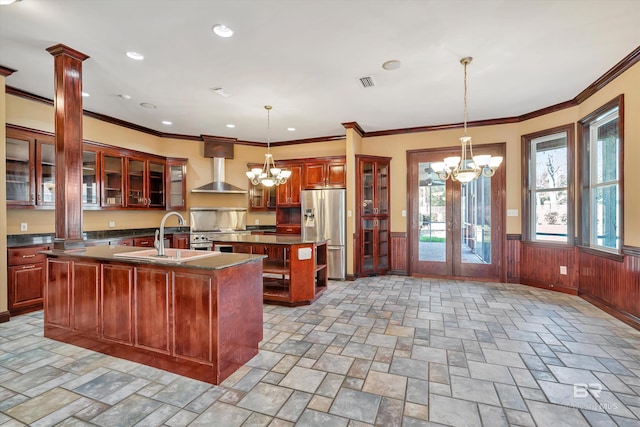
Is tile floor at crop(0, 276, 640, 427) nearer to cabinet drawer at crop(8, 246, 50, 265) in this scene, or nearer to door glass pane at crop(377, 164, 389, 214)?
cabinet drawer at crop(8, 246, 50, 265)

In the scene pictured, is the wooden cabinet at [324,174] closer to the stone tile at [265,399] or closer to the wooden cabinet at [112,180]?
the wooden cabinet at [112,180]

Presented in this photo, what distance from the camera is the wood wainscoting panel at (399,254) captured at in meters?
5.95

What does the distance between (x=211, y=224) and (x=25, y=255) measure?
3.12m

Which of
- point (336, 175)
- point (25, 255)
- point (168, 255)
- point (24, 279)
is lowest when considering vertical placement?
point (24, 279)

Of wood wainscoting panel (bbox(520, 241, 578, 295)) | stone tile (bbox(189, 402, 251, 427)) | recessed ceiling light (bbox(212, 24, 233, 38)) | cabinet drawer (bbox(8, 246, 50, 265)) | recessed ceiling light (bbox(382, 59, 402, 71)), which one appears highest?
recessed ceiling light (bbox(212, 24, 233, 38))

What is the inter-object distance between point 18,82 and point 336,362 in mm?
5111

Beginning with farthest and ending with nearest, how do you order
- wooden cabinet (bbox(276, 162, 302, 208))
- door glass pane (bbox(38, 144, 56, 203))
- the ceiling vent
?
1. wooden cabinet (bbox(276, 162, 302, 208))
2. door glass pane (bbox(38, 144, 56, 203))
3. the ceiling vent

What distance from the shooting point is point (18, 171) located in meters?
3.89

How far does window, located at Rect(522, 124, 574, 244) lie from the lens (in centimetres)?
463

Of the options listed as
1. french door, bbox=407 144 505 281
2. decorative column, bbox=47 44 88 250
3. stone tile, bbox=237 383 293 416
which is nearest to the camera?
stone tile, bbox=237 383 293 416

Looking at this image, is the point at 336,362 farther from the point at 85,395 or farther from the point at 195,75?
the point at 195,75

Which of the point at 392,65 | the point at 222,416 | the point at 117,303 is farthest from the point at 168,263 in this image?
the point at 392,65

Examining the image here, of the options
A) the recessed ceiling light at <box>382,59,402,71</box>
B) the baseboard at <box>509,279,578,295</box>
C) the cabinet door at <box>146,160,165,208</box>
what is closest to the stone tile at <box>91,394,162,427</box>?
the recessed ceiling light at <box>382,59,402,71</box>

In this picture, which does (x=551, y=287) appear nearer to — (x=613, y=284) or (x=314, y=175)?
(x=613, y=284)
